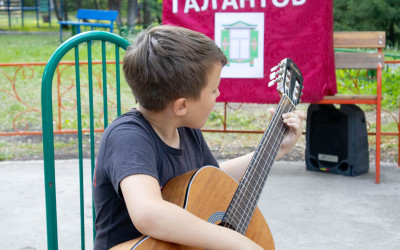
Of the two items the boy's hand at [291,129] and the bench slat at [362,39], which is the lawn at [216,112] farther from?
the boy's hand at [291,129]

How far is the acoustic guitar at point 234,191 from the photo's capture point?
1602 mm

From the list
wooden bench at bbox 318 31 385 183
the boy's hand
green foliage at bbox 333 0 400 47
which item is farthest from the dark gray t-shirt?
green foliage at bbox 333 0 400 47

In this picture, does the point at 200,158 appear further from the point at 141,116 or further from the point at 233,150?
the point at 233,150

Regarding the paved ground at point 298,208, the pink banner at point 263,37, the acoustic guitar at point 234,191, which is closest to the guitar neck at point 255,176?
the acoustic guitar at point 234,191

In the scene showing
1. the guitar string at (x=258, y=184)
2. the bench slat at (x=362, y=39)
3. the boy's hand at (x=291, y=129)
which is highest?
the bench slat at (x=362, y=39)

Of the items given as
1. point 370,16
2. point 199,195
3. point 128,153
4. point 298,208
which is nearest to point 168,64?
point 128,153

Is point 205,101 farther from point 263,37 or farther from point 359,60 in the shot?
point 359,60

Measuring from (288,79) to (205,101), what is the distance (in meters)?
0.47

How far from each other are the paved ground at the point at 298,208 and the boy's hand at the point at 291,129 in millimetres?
1373

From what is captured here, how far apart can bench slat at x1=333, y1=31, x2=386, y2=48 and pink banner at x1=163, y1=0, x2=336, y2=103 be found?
1.30 ft

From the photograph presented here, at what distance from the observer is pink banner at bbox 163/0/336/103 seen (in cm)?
432

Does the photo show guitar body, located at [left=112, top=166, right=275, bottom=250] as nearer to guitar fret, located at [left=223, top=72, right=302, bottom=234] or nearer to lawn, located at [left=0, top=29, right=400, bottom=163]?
guitar fret, located at [left=223, top=72, right=302, bottom=234]

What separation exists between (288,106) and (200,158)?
1.19ft

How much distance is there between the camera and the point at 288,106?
2.02m
